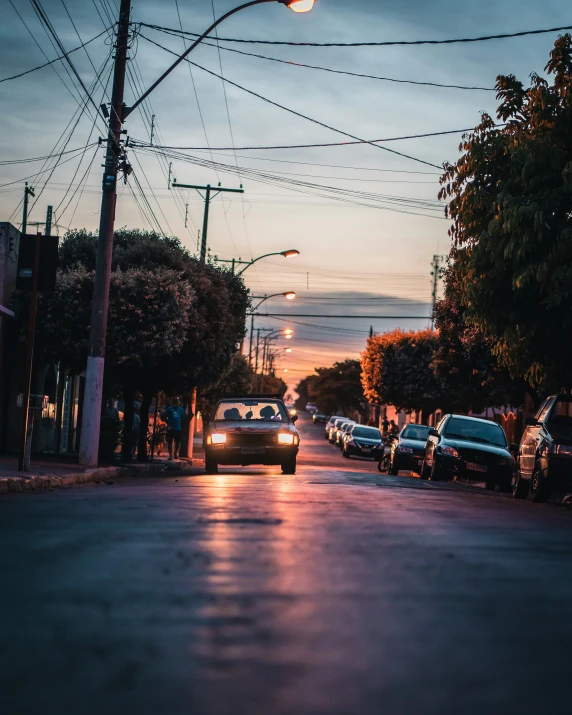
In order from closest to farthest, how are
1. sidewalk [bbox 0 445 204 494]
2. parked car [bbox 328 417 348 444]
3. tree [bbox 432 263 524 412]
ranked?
sidewalk [bbox 0 445 204 494] → tree [bbox 432 263 524 412] → parked car [bbox 328 417 348 444]

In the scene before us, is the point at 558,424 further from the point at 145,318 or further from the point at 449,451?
the point at 145,318

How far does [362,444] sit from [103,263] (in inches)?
1321

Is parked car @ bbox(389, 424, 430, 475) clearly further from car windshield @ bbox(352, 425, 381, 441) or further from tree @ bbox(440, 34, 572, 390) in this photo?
car windshield @ bbox(352, 425, 381, 441)

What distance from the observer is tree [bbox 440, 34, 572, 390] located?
1786 cm

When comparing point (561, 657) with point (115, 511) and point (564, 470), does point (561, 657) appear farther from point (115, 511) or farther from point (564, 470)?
point (564, 470)

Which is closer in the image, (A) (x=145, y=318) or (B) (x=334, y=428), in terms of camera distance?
(A) (x=145, y=318)

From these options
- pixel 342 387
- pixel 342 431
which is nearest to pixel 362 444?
pixel 342 431

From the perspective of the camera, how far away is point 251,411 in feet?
83.0

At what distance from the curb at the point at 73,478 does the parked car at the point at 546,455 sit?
7.79m

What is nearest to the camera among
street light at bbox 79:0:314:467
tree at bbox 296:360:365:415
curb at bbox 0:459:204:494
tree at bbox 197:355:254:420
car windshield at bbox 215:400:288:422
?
curb at bbox 0:459:204:494

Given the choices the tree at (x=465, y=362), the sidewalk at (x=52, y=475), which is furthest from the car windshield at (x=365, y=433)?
the sidewalk at (x=52, y=475)

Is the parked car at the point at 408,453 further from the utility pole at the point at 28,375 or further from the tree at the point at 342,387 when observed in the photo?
the tree at the point at 342,387

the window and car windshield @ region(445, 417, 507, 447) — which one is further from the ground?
the window

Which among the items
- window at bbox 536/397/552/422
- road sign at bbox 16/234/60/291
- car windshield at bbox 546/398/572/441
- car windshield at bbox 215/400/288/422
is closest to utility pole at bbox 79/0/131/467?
car windshield at bbox 215/400/288/422
